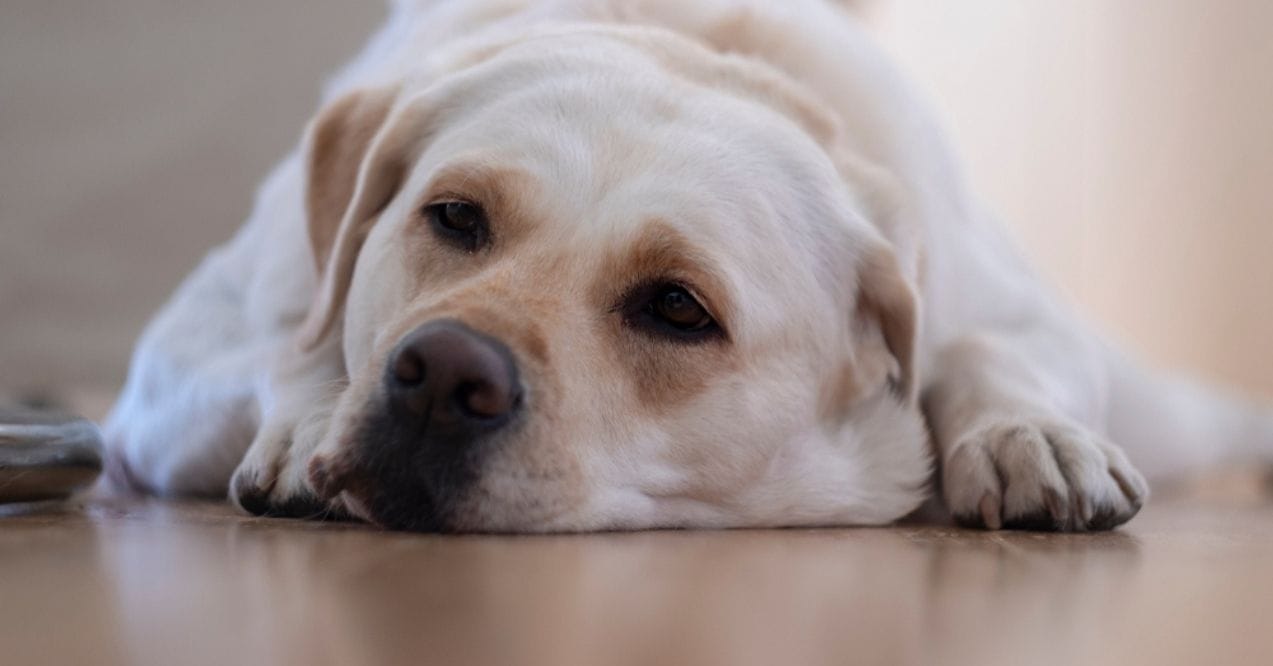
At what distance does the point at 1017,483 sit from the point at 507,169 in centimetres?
84

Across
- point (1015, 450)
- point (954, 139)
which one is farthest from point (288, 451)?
point (954, 139)

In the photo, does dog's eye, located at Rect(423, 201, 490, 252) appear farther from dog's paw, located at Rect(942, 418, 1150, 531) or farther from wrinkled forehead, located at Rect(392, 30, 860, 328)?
dog's paw, located at Rect(942, 418, 1150, 531)

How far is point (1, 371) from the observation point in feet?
12.9

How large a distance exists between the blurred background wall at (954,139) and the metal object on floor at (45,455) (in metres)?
2.26

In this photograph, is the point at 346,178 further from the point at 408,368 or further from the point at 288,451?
the point at 408,368

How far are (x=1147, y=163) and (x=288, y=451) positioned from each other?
502 cm

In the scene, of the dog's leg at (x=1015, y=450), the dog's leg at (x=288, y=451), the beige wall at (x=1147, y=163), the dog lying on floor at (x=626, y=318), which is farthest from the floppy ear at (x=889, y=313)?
the beige wall at (x=1147, y=163)

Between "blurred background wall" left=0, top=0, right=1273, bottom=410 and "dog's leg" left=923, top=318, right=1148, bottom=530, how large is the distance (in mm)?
2629

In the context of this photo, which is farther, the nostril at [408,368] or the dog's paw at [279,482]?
the dog's paw at [279,482]

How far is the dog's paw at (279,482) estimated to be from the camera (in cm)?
185

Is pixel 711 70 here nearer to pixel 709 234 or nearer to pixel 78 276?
pixel 709 234

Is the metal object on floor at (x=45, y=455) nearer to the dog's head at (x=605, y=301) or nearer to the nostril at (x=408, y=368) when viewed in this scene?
the dog's head at (x=605, y=301)

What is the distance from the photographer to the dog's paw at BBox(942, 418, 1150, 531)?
1.98 meters

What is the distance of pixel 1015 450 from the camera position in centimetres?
203
